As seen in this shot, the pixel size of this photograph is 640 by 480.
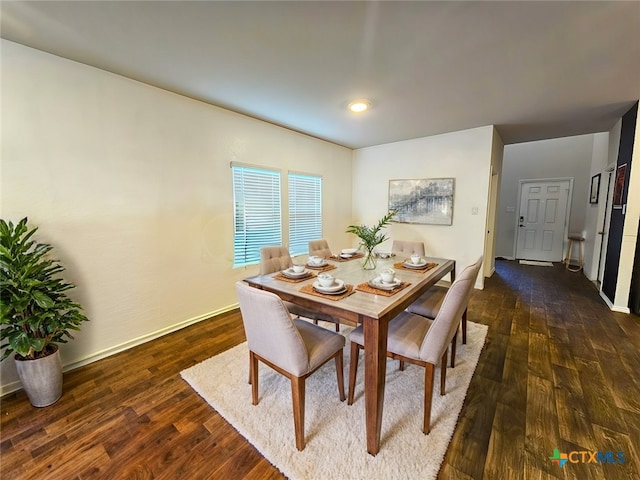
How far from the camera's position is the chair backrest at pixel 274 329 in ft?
4.45

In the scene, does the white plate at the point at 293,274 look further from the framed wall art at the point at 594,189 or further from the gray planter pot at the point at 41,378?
the framed wall art at the point at 594,189

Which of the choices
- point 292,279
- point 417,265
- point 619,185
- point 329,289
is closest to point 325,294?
point 329,289

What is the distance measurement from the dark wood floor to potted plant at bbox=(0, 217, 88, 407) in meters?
0.19

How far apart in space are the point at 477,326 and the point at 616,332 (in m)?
1.33

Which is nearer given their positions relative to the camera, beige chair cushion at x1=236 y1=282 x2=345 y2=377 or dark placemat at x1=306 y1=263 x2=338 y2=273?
beige chair cushion at x1=236 y1=282 x2=345 y2=377

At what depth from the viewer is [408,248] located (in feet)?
10.5

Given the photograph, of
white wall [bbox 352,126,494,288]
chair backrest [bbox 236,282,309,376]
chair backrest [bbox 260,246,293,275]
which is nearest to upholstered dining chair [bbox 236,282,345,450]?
chair backrest [bbox 236,282,309,376]

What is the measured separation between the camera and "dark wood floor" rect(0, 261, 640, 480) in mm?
1358

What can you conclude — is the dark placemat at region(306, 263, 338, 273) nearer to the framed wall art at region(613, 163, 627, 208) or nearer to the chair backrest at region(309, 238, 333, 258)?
the chair backrest at region(309, 238, 333, 258)

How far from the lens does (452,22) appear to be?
1615mm

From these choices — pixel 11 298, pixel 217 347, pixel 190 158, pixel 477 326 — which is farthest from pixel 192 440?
pixel 477 326

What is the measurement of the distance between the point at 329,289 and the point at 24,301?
1905 mm

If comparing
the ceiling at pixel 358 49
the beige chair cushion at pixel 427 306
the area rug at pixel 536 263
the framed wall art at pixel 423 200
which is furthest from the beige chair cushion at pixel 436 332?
the area rug at pixel 536 263

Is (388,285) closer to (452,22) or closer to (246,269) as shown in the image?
(452,22)
